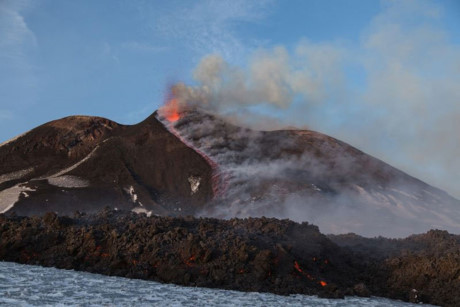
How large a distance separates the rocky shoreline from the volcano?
38.5ft

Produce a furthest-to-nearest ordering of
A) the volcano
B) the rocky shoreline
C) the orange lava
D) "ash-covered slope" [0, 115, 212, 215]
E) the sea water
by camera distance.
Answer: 1. the orange lava
2. "ash-covered slope" [0, 115, 212, 215]
3. the volcano
4. the rocky shoreline
5. the sea water

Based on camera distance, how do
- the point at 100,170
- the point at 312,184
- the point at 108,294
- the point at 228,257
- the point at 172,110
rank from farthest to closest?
the point at 172,110
the point at 100,170
the point at 312,184
the point at 228,257
the point at 108,294

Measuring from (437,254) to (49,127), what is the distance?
36.5 m

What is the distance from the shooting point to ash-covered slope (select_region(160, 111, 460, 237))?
88.1ft

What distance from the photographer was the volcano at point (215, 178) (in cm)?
2769

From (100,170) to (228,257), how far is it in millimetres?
23175

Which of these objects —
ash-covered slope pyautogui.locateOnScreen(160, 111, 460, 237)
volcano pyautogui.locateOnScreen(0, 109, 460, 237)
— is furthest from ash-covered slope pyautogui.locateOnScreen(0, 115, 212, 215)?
ash-covered slope pyautogui.locateOnScreen(160, 111, 460, 237)

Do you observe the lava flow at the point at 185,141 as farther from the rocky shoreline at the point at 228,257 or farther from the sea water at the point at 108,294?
the sea water at the point at 108,294

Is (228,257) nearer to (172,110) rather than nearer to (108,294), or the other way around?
(108,294)

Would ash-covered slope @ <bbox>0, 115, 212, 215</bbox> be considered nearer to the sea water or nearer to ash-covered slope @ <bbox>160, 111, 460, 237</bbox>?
ash-covered slope @ <bbox>160, 111, 460, 237</bbox>

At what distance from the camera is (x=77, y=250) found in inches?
468

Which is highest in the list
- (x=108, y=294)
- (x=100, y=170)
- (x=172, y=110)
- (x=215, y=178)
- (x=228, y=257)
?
(x=172, y=110)

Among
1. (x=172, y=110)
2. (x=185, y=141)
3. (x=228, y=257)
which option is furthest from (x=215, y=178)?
(x=228, y=257)

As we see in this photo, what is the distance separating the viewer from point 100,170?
3259 centimetres
